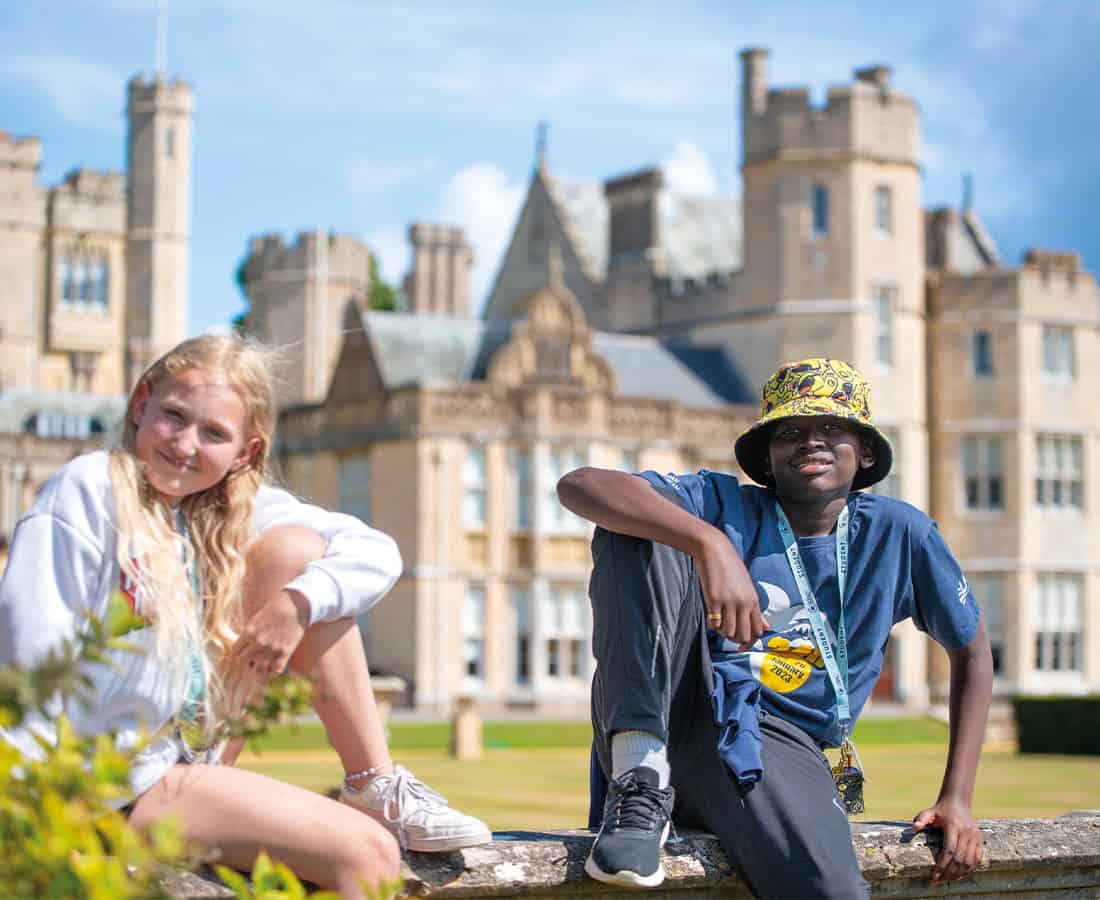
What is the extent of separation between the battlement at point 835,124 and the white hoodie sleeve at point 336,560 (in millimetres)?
32678

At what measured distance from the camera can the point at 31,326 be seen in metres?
60.4

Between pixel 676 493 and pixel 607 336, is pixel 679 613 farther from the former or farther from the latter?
pixel 607 336

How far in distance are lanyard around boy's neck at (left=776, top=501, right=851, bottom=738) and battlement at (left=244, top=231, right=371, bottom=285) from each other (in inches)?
1552

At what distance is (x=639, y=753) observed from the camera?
3939mm

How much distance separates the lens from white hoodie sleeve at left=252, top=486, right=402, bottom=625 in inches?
145

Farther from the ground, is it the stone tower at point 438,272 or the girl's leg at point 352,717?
the stone tower at point 438,272

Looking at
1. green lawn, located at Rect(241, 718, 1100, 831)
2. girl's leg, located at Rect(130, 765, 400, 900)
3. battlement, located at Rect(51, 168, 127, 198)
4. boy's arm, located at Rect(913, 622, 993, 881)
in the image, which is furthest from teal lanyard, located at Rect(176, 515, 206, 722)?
battlement, located at Rect(51, 168, 127, 198)

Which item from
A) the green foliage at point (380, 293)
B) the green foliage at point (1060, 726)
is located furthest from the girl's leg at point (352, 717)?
the green foliage at point (380, 293)

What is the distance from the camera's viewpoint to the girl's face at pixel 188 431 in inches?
149

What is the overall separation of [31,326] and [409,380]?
1251 inches

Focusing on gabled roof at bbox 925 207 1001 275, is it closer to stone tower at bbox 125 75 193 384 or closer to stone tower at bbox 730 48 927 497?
stone tower at bbox 730 48 927 497

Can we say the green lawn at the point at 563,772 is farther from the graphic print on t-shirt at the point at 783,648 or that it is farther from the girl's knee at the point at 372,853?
the girl's knee at the point at 372,853

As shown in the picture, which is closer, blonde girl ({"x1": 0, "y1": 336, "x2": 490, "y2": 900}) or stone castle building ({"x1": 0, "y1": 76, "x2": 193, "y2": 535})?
blonde girl ({"x1": 0, "y1": 336, "x2": 490, "y2": 900})

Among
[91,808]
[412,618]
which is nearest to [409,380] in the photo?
[412,618]
